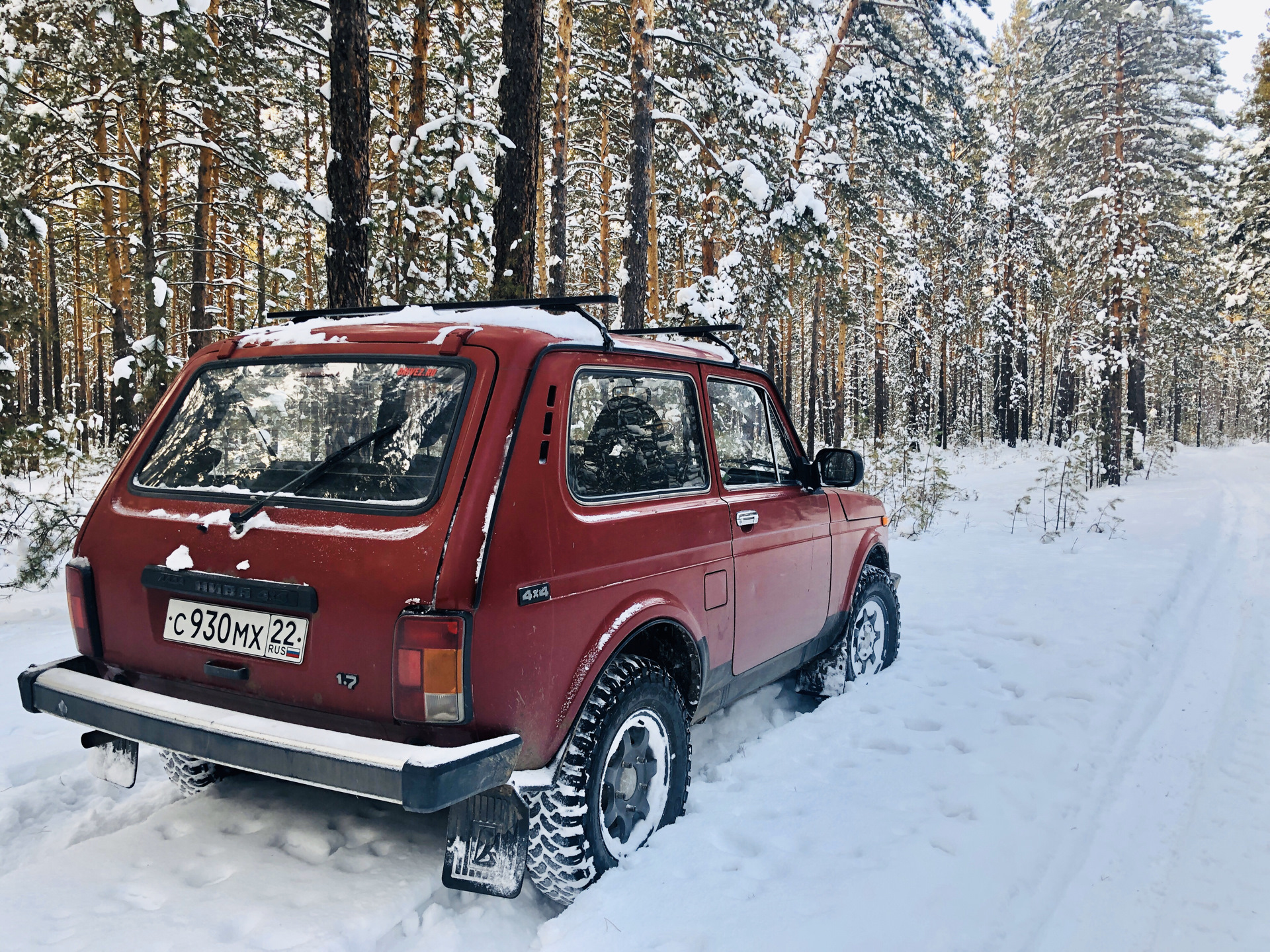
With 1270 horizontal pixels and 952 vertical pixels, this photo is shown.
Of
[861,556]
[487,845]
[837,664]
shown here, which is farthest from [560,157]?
[487,845]

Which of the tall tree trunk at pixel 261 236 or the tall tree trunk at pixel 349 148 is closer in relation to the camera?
the tall tree trunk at pixel 349 148

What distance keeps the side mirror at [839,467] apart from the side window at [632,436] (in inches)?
42.0

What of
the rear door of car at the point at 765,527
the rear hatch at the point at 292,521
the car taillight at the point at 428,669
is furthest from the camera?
the rear door of car at the point at 765,527

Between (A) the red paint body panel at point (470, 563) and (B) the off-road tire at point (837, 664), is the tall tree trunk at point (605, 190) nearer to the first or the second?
(B) the off-road tire at point (837, 664)

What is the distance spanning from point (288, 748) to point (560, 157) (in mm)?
12275

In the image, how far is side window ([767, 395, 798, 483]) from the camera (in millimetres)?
4262

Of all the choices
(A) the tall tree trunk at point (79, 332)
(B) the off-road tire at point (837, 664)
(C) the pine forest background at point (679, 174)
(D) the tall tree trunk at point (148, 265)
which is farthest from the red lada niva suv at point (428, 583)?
(A) the tall tree trunk at point (79, 332)

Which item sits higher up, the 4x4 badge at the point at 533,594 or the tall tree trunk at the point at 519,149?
the tall tree trunk at the point at 519,149

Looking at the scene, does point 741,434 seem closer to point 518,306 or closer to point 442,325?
point 518,306

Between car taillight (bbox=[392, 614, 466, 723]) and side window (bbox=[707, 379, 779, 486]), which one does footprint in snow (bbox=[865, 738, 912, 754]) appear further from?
car taillight (bbox=[392, 614, 466, 723])

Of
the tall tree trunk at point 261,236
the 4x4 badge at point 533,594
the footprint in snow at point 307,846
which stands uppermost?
the tall tree trunk at point 261,236

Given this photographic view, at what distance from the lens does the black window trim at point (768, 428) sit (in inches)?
147

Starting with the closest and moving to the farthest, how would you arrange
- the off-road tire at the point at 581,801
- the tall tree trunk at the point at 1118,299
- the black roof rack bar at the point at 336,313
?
the off-road tire at the point at 581,801 < the black roof rack bar at the point at 336,313 < the tall tree trunk at the point at 1118,299

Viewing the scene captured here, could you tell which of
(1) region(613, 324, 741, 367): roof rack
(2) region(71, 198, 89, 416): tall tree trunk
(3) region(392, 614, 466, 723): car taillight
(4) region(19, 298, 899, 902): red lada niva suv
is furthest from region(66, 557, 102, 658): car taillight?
(2) region(71, 198, 89, 416): tall tree trunk
